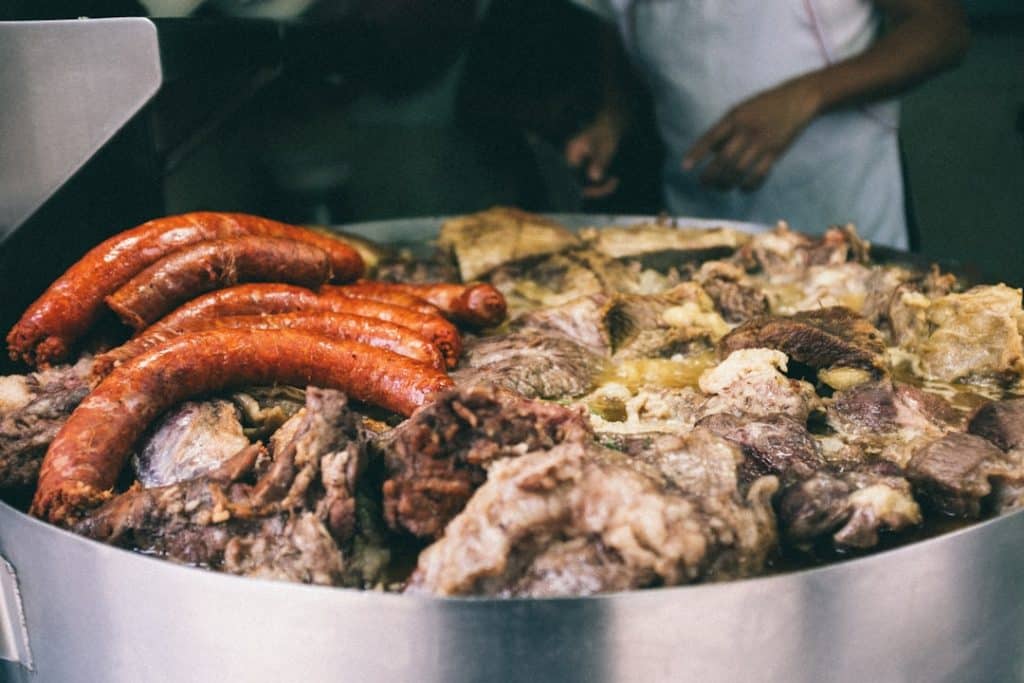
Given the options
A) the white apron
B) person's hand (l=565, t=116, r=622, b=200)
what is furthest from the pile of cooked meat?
the white apron

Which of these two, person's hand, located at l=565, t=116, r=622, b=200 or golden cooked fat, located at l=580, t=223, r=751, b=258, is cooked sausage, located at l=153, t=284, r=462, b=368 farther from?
person's hand, located at l=565, t=116, r=622, b=200

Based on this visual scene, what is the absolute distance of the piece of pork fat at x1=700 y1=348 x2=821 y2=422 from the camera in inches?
95.4

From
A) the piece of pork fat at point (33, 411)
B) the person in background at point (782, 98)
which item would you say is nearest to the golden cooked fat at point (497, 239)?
the person in background at point (782, 98)

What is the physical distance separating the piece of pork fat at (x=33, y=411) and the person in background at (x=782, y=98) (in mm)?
3266

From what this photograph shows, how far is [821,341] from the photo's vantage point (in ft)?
8.93

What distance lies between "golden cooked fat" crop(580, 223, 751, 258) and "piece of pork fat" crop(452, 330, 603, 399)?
0.94 meters

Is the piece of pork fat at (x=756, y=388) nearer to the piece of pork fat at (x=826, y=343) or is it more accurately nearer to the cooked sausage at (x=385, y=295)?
the piece of pork fat at (x=826, y=343)

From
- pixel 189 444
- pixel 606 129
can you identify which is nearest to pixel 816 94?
pixel 606 129

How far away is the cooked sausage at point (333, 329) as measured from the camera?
255 cm

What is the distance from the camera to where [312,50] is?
588 centimetres

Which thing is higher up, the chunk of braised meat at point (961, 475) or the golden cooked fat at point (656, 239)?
the chunk of braised meat at point (961, 475)

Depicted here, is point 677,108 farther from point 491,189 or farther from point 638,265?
point 638,265

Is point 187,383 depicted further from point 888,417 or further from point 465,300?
point 888,417

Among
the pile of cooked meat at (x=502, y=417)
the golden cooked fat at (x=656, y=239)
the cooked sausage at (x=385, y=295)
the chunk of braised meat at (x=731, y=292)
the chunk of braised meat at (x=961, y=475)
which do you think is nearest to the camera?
the pile of cooked meat at (x=502, y=417)
